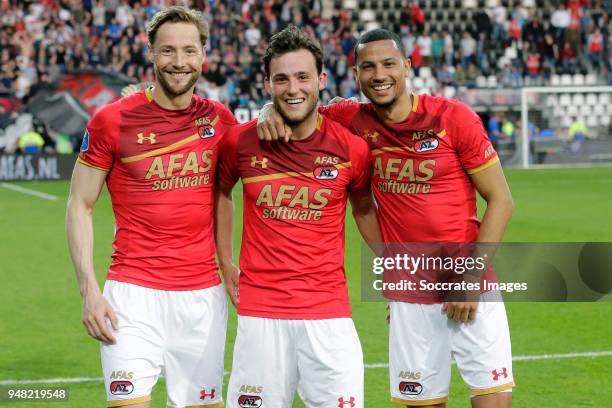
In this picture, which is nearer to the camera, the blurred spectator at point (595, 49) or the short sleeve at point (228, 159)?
the short sleeve at point (228, 159)

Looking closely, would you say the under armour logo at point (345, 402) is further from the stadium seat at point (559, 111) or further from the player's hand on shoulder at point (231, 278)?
the stadium seat at point (559, 111)

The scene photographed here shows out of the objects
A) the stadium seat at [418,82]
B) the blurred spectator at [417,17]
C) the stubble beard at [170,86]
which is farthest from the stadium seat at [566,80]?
the stubble beard at [170,86]

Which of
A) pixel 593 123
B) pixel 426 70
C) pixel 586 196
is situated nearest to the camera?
pixel 586 196

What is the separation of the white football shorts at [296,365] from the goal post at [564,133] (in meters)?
21.3

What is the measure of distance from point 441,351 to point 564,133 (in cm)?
2127

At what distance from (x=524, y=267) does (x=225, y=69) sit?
642 inches

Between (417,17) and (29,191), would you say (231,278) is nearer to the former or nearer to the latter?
(29,191)

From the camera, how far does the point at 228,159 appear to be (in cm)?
482

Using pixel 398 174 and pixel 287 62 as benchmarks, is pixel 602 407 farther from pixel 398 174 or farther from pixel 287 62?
pixel 287 62

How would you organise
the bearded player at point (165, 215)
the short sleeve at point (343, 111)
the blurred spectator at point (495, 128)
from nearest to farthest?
the bearded player at point (165, 215) < the short sleeve at point (343, 111) < the blurred spectator at point (495, 128)

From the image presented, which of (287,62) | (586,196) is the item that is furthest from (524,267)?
(586,196)

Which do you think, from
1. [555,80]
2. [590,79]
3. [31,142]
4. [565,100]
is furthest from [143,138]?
[590,79]

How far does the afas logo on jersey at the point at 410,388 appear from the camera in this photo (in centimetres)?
507

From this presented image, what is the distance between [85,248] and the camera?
4.73m
